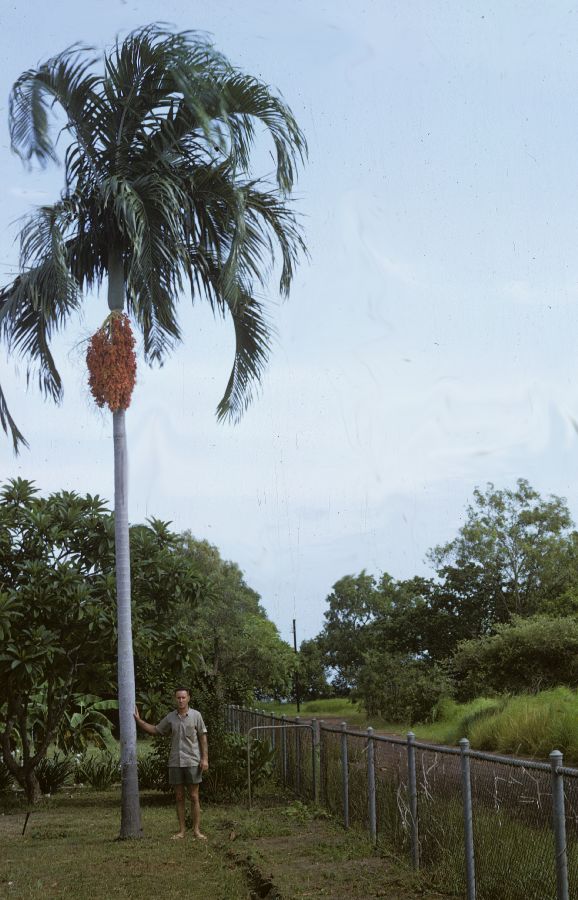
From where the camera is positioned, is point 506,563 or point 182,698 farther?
point 506,563

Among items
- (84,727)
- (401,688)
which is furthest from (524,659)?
(84,727)

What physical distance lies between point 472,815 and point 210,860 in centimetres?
385

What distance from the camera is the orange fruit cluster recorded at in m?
14.9

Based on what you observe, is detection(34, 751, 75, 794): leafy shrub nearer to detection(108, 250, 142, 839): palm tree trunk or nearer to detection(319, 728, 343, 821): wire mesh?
detection(108, 250, 142, 839): palm tree trunk

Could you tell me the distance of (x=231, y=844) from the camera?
1250 centimetres

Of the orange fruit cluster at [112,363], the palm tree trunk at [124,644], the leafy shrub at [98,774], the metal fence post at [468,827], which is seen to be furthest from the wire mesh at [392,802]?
the leafy shrub at [98,774]

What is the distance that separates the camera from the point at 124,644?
47.0 ft

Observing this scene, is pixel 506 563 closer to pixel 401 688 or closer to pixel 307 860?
pixel 401 688

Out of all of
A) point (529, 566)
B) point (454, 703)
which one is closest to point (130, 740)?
point (454, 703)

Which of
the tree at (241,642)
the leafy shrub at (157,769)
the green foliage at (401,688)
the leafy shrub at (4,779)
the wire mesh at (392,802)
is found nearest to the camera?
the wire mesh at (392,802)

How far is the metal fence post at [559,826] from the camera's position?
7082mm

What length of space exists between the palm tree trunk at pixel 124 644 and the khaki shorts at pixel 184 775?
1.89 ft

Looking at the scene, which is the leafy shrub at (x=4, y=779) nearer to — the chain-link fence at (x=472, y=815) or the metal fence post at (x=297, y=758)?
the metal fence post at (x=297, y=758)

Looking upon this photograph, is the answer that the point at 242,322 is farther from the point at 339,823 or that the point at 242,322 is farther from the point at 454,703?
the point at 454,703
